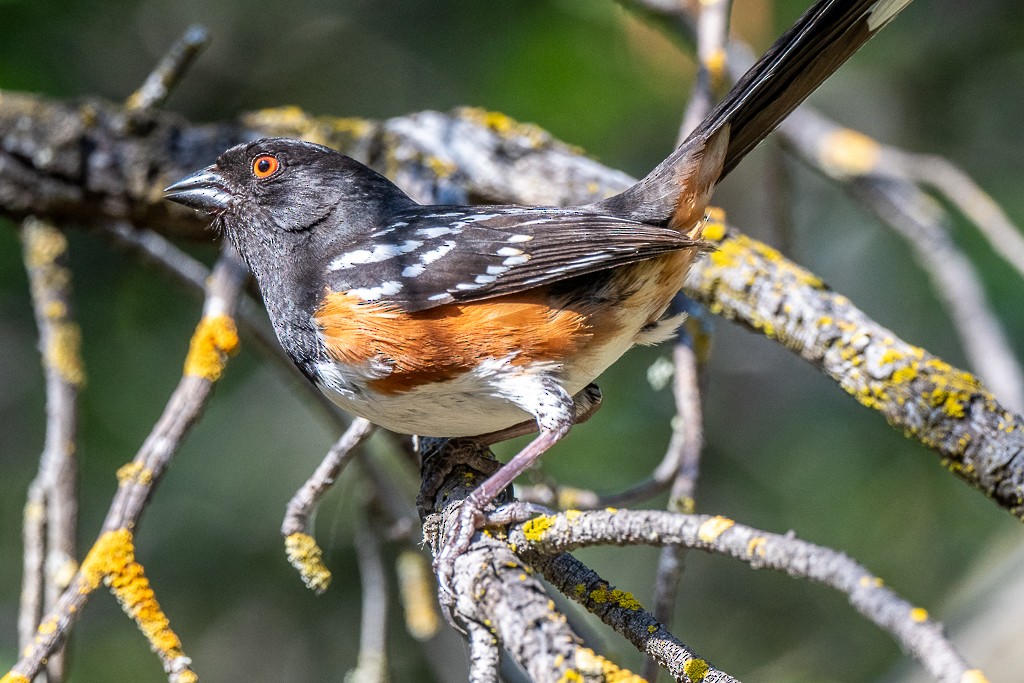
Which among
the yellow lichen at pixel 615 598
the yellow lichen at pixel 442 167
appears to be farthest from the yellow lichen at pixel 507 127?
the yellow lichen at pixel 615 598

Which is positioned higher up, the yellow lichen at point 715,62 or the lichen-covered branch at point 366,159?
the yellow lichen at point 715,62

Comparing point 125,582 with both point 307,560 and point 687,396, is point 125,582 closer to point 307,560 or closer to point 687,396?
point 307,560

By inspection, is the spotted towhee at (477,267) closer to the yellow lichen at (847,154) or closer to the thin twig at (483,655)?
the thin twig at (483,655)

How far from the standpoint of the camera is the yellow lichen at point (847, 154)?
3.29 metres

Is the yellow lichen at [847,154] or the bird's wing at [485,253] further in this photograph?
the yellow lichen at [847,154]

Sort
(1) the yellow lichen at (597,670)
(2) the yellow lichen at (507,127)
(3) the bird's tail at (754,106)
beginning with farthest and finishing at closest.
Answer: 1. (2) the yellow lichen at (507,127)
2. (3) the bird's tail at (754,106)
3. (1) the yellow lichen at (597,670)

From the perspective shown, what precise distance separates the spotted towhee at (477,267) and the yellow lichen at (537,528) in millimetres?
242

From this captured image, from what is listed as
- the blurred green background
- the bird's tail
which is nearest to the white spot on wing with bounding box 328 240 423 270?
the bird's tail

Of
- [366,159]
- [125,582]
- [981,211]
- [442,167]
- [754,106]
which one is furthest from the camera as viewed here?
[366,159]

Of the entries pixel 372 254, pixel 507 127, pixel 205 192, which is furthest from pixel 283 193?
pixel 507 127

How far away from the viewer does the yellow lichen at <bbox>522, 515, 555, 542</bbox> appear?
1756mm

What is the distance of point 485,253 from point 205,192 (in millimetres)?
892

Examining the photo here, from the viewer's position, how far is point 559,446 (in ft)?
14.0

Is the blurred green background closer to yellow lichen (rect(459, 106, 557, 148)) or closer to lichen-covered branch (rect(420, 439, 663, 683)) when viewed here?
yellow lichen (rect(459, 106, 557, 148))
